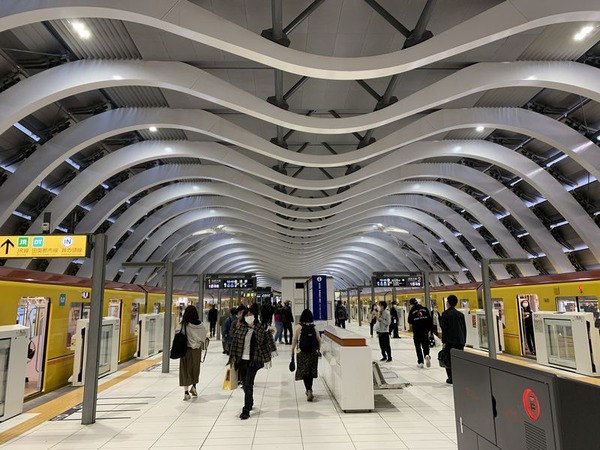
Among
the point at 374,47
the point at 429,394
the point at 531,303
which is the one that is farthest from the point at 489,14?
the point at 531,303

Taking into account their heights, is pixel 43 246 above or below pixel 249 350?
above

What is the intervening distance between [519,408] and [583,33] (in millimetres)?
9307

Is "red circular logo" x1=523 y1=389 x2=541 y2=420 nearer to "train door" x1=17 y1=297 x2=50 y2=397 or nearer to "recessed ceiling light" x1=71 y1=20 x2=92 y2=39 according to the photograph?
"recessed ceiling light" x1=71 y1=20 x2=92 y2=39

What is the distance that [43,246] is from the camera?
6938 millimetres

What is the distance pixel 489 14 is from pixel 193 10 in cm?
482

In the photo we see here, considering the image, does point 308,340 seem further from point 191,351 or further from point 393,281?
point 393,281

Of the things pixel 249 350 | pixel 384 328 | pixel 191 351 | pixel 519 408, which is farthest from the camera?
pixel 384 328

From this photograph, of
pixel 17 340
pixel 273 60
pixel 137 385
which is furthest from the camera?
pixel 137 385

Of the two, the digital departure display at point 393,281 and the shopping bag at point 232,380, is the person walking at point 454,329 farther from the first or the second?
the digital departure display at point 393,281

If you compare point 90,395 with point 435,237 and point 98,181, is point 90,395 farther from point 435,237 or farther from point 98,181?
point 435,237

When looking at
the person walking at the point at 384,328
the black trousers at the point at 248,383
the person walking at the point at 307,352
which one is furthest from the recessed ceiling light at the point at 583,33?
the black trousers at the point at 248,383

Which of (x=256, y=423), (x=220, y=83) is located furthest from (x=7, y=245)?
(x=220, y=83)

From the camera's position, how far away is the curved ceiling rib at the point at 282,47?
6.56m

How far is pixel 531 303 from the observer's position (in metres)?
15.1
